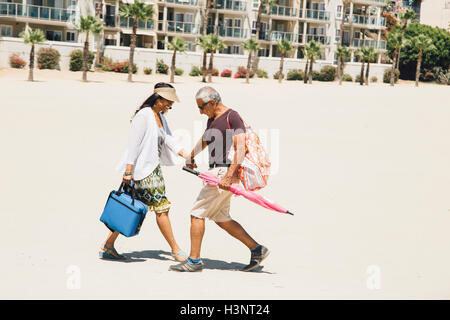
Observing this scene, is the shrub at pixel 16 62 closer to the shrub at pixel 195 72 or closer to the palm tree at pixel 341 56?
the shrub at pixel 195 72

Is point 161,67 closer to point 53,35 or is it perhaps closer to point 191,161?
point 53,35

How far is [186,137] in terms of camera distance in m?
19.6

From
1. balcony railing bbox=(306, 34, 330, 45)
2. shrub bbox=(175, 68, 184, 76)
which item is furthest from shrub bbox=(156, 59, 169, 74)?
balcony railing bbox=(306, 34, 330, 45)

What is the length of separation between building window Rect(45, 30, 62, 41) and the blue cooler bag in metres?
50.8

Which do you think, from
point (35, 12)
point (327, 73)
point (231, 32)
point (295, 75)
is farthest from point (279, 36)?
point (35, 12)

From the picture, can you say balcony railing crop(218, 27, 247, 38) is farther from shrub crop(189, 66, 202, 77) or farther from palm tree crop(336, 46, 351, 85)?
shrub crop(189, 66, 202, 77)

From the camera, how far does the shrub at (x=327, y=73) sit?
65625 millimetres

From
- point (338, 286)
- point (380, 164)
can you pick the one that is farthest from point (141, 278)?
point (380, 164)

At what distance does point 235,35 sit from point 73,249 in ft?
202

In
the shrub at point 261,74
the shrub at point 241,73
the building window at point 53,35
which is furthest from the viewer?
the shrub at point 261,74

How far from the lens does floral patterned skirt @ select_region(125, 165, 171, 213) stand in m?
6.35

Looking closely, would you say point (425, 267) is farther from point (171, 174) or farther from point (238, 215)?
point (171, 174)

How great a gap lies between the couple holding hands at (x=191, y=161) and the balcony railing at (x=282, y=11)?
211 feet

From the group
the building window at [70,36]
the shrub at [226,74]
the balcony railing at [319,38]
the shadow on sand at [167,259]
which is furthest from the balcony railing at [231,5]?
the shadow on sand at [167,259]
